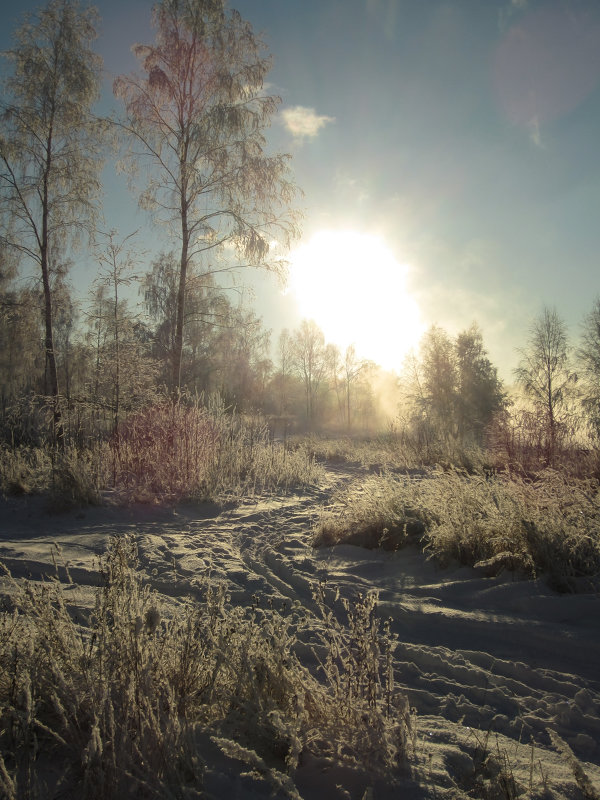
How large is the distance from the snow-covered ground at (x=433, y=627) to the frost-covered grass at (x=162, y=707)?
11 cm

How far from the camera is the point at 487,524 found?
12.5 ft

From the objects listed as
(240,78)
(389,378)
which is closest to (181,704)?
(240,78)

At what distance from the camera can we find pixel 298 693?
1.66 m

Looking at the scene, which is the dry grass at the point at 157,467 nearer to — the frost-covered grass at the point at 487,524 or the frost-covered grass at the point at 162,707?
the frost-covered grass at the point at 487,524

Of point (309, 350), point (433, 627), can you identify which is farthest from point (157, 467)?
point (309, 350)

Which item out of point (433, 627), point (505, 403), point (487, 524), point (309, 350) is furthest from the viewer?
point (309, 350)

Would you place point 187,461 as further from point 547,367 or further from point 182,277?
point 547,367

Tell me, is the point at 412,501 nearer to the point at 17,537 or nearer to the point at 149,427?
the point at 17,537

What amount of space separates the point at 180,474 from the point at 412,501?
3700 mm

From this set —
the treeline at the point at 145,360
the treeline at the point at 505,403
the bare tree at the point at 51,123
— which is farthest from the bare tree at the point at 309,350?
the bare tree at the point at 51,123

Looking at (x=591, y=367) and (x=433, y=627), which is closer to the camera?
(x=433, y=627)

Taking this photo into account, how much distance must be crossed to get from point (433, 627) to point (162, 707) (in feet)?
6.46

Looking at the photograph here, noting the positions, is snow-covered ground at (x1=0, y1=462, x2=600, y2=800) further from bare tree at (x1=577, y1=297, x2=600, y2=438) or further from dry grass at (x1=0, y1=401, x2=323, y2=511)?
bare tree at (x1=577, y1=297, x2=600, y2=438)

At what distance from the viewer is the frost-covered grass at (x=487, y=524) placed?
10.7 feet
